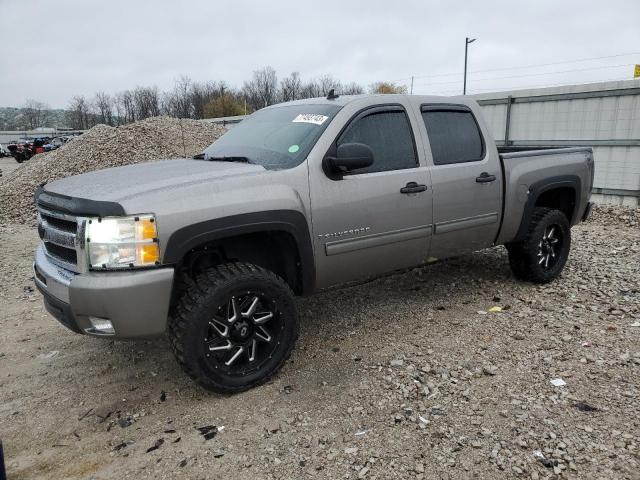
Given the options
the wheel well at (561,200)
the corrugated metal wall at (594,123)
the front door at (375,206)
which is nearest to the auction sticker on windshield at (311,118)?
the front door at (375,206)

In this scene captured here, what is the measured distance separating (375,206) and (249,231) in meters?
1.06

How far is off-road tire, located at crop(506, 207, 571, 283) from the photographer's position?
5129mm

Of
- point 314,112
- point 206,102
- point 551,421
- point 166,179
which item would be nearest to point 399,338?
point 551,421

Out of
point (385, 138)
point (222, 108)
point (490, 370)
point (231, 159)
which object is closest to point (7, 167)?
point (231, 159)

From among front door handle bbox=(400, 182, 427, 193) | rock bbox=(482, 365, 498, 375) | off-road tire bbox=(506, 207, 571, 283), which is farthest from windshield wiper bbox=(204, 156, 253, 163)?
off-road tire bbox=(506, 207, 571, 283)

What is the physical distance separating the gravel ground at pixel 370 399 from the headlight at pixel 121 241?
1.04m

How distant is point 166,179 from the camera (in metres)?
3.27

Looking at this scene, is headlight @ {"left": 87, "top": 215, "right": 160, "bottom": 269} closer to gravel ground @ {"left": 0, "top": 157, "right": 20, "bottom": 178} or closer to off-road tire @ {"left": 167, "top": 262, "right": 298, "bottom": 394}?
off-road tire @ {"left": 167, "top": 262, "right": 298, "bottom": 394}

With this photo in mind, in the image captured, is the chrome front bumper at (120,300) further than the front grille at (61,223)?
No

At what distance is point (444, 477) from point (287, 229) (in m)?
1.73

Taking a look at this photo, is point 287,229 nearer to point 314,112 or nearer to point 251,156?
point 251,156

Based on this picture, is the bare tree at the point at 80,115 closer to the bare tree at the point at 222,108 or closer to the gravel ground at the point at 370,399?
the bare tree at the point at 222,108

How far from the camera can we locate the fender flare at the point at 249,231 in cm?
298

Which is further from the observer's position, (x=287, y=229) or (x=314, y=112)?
(x=314, y=112)
